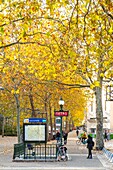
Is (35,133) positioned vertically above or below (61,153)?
above

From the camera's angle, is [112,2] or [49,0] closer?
[49,0]

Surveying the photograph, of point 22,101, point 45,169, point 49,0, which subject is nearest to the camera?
point 49,0

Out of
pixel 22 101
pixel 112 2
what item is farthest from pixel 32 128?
pixel 22 101

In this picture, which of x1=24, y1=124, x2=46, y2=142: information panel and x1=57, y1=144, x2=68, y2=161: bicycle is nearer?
x1=57, y1=144, x2=68, y2=161: bicycle

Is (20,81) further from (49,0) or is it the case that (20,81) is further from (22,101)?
(49,0)

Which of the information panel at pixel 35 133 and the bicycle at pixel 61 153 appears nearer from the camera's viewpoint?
the bicycle at pixel 61 153

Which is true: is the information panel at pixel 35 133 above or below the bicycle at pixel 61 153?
above

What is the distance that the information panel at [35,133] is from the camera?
27.4 meters

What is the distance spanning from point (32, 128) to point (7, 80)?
1156cm

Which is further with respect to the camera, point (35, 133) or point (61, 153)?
point (35, 133)

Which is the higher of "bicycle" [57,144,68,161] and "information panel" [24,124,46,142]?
"information panel" [24,124,46,142]

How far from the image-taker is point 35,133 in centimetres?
2741

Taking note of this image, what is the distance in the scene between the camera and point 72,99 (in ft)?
192

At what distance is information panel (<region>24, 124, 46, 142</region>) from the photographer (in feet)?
90.0
